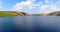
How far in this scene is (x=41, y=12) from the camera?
11.0ft

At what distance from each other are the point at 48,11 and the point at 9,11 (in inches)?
51.3

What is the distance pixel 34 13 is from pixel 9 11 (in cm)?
83

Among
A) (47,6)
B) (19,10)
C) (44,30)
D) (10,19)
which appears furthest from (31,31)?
(10,19)

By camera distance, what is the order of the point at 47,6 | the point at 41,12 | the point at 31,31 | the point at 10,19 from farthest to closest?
the point at 10,19, the point at 47,6, the point at 41,12, the point at 31,31

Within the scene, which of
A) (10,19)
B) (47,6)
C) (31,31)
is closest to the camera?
(31,31)

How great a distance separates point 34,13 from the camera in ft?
11.1

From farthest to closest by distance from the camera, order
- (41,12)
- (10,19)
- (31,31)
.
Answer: (10,19)
(41,12)
(31,31)

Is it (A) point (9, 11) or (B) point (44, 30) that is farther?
(A) point (9, 11)

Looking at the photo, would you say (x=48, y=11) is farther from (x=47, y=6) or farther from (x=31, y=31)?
(x=31, y=31)

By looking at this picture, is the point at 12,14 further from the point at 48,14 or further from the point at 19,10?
the point at 48,14

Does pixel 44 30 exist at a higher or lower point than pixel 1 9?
lower

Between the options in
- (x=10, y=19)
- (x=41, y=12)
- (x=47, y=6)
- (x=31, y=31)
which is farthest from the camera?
(x=10, y=19)

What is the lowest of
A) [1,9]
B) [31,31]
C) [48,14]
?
[31,31]


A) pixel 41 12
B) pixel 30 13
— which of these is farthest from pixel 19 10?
pixel 41 12
